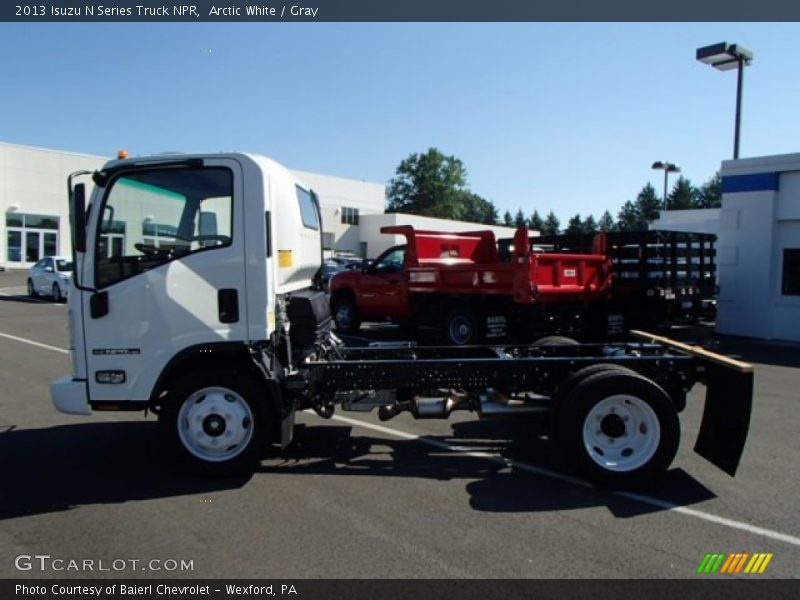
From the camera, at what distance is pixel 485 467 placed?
5.58 metres

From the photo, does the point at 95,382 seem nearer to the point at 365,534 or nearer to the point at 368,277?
the point at 365,534

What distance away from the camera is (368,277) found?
14.7 m

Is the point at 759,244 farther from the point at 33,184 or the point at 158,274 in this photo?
the point at 33,184

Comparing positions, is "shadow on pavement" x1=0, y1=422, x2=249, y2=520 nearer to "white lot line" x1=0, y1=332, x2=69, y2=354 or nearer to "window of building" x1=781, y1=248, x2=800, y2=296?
"white lot line" x1=0, y1=332, x2=69, y2=354

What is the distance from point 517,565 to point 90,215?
408 centimetres

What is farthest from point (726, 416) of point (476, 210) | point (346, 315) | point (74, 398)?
point (476, 210)

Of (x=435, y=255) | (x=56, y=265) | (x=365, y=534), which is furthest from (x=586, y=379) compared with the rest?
(x=56, y=265)

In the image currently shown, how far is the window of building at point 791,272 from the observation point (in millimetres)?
15602

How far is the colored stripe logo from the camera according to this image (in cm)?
376

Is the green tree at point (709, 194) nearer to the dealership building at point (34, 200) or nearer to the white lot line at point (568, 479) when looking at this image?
the dealership building at point (34, 200)

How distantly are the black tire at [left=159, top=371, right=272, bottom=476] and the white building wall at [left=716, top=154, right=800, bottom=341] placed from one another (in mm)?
14711

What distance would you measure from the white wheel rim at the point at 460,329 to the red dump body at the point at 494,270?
56 cm

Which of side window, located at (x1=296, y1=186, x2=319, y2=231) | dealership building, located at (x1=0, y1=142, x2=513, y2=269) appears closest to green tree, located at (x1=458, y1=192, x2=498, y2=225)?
dealership building, located at (x1=0, y1=142, x2=513, y2=269)

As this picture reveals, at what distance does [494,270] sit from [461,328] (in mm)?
1511
